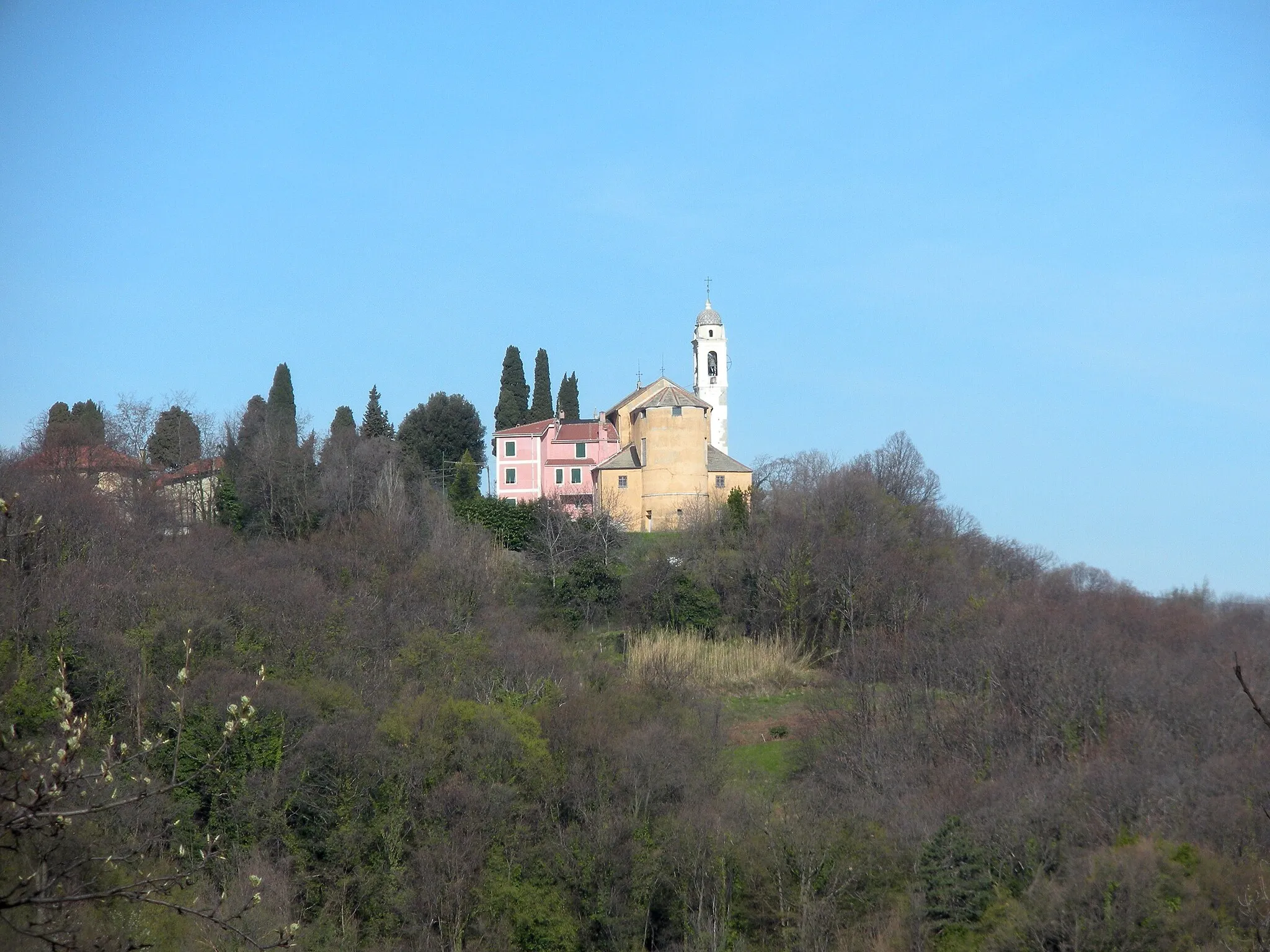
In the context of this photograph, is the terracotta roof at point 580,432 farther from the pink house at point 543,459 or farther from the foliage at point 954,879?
the foliage at point 954,879

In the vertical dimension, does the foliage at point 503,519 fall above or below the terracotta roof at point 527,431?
below

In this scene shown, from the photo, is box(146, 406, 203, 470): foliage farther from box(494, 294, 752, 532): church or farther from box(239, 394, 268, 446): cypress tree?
box(494, 294, 752, 532): church

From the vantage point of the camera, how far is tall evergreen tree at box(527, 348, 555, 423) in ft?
206

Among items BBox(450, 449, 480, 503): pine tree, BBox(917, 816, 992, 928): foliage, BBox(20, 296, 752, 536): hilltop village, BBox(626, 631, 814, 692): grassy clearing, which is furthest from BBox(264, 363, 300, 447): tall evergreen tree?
BBox(917, 816, 992, 928): foliage

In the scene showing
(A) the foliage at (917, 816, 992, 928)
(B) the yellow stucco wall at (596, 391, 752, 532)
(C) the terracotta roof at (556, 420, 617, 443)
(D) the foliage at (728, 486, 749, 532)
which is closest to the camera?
(A) the foliage at (917, 816, 992, 928)

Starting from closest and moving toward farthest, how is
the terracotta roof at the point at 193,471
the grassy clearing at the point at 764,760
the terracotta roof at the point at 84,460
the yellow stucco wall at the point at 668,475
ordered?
1. the grassy clearing at the point at 764,760
2. the terracotta roof at the point at 84,460
3. the terracotta roof at the point at 193,471
4. the yellow stucco wall at the point at 668,475

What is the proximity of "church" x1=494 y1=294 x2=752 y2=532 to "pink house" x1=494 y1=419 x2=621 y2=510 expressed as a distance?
0.02 metres


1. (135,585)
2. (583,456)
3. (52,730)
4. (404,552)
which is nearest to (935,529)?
(583,456)

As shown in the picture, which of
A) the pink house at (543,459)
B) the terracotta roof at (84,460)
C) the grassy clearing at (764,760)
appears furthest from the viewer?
the pink house at (543,459)

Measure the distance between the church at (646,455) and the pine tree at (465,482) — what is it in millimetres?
1095

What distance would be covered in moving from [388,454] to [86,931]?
35.2 metres

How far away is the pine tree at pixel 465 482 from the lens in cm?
5162

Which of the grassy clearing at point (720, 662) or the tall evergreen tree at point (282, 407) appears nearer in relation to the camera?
the grassy clearing at point (720, 662)

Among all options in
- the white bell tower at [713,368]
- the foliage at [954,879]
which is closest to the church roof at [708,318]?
the white bell tower at [713,368]
